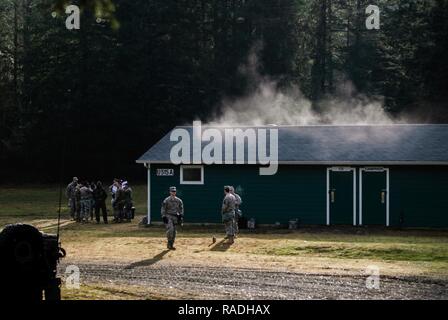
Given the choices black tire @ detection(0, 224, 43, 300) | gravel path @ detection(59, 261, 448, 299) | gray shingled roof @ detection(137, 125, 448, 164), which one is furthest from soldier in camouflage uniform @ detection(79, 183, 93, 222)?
black tire @ detection(0, 224, 43, 300)

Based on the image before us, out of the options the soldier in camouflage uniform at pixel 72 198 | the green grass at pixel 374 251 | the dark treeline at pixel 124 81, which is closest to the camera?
the green grass at pixel 374 251

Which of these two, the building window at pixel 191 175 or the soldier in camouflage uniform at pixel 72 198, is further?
the soldier in camouflage uniform at pixel 72 198

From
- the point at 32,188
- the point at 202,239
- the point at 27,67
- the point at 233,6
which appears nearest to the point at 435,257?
the point at 202,239

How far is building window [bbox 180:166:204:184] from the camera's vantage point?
105ft

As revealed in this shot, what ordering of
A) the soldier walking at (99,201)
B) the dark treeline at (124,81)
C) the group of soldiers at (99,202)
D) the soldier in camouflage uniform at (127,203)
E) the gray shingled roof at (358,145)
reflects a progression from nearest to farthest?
the gray shingled roof at (358,145) → the soldier walking at (99,201) → the group of soldiers at (99,202) → the soldier in camouflage uniform at (127,203) → the dark treeline at (124,81)

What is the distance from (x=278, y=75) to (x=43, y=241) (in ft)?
181

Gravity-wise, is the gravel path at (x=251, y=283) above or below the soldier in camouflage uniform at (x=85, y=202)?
below

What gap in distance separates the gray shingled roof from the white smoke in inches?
1025

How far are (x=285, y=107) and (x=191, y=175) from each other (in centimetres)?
3237

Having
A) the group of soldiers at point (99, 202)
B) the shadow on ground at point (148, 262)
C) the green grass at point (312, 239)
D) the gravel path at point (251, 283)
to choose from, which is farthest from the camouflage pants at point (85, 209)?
the gravel path at point (251, 283)

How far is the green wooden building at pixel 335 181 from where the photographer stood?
30.1 metres

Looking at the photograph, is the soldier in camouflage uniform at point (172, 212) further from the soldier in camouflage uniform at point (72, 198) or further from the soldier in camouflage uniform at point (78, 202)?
the soldier in camouflage uniform at point (72, 198)

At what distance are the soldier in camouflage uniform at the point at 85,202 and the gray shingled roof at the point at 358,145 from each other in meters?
4.02

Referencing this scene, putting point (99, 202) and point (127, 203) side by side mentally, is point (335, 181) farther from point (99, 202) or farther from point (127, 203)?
point (99, 202)
